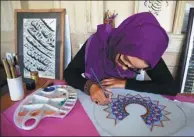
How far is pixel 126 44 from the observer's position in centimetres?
78

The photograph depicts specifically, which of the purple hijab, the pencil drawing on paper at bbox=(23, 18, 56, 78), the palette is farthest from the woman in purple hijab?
the pencil drawing on paper at bbox=(23, 18, 56, 78)

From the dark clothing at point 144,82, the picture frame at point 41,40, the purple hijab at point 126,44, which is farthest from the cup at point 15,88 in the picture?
the picture frame at point 41,40

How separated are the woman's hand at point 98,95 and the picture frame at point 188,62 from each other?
736 millimetres

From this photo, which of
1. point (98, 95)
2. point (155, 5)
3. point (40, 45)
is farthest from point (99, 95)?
point (155, 5)

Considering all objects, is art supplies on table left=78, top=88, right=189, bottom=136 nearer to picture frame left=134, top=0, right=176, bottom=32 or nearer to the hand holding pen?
the hand holding pen

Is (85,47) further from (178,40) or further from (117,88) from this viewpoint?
(178,40)

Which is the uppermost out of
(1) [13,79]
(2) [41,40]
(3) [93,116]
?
(2) [41,40]

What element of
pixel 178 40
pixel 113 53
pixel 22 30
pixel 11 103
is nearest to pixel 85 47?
pixel 113 53

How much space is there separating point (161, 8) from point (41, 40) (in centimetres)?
94

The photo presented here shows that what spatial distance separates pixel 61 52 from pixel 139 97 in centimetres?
70

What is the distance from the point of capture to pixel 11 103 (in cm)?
82

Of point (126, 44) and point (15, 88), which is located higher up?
point (126, 44)

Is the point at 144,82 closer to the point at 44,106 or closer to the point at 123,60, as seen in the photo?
the point at 123,60

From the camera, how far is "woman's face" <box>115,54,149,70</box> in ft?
2.61
